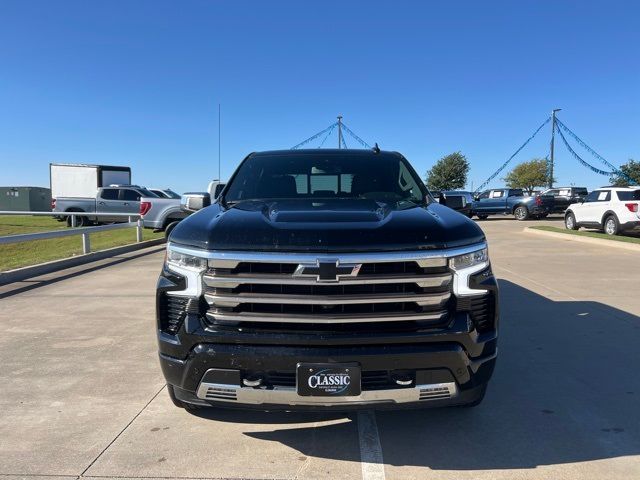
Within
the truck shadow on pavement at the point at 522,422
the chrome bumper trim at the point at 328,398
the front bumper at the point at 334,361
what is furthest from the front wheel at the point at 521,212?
the chrome bumper trim at the point at 328,398

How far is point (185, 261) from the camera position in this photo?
2955mm

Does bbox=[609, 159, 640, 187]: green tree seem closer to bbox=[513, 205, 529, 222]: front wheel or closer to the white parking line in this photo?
bbox=[513, 205, 529, 222]: front wheel

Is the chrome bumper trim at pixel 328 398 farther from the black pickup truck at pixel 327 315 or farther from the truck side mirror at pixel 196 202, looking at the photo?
the truck side mirror at pixel 196 202

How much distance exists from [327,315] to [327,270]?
247 mm

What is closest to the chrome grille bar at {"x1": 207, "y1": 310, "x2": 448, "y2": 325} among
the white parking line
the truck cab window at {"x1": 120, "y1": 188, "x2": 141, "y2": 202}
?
the white parking line

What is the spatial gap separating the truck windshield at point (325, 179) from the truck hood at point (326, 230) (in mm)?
795

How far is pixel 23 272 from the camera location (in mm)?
9062

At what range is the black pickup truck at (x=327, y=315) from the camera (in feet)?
9.02

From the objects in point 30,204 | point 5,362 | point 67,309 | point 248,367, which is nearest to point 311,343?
point 248,367

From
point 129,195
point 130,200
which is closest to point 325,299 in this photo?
point 130,200

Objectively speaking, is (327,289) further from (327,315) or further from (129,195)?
(129,195)

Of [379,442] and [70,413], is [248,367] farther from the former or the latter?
[70,413]

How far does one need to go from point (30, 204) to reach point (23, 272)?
36.8m

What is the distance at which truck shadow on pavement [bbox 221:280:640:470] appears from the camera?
311 cm
